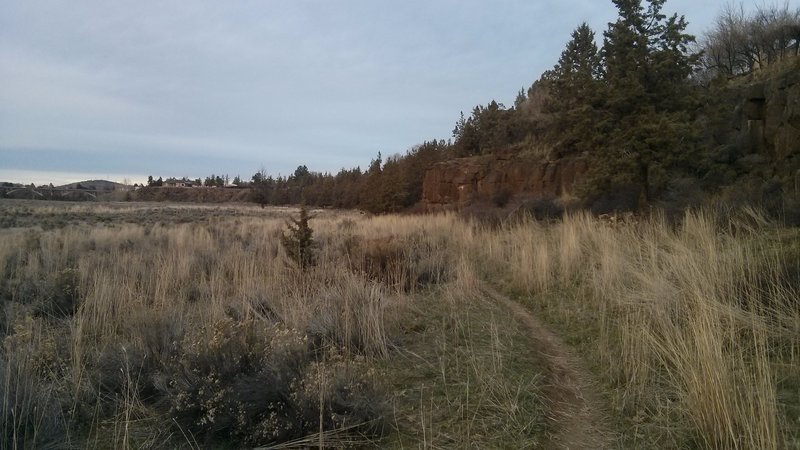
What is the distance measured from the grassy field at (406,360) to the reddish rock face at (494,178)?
637 inches

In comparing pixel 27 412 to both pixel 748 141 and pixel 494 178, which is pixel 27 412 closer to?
pixel 748 141

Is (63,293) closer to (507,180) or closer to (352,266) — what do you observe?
(352,266)

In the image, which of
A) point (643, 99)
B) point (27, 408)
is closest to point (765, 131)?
point (643, 99)

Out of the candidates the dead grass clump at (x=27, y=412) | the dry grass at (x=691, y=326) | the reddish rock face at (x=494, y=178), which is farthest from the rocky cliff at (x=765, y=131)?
the dead grass clump at (x=27, y=412)

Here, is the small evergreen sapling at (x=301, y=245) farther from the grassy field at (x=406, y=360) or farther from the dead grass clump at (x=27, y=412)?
the dead grass clump at (x=27, y=412)

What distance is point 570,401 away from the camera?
4.00 metres

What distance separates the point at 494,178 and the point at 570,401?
2616 cm

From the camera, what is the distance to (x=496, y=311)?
7059 mm

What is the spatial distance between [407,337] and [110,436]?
319 centimetres

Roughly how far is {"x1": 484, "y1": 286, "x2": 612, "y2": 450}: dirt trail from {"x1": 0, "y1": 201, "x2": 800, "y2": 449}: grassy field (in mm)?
47

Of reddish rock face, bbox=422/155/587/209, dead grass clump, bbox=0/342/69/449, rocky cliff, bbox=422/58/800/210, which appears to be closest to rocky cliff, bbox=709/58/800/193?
rocky cliff, bbox=422/58/800/210

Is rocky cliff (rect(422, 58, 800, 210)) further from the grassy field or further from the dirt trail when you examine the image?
the dirt trail

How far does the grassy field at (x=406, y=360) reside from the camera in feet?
10.9

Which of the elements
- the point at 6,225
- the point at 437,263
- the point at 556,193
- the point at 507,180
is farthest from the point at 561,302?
the point at 6,225
